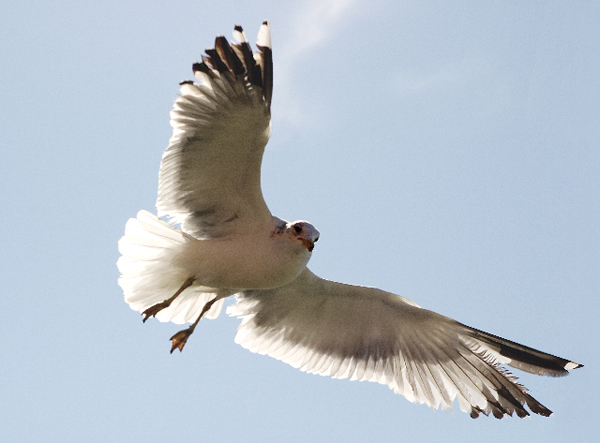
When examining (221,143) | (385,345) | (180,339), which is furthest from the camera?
(385,345)

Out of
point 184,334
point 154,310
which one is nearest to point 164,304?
point 154,310

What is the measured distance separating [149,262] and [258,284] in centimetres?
98

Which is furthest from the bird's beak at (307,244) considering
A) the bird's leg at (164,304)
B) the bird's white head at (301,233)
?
the bird's leg at (164,304)

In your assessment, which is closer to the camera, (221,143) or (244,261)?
(221,143)

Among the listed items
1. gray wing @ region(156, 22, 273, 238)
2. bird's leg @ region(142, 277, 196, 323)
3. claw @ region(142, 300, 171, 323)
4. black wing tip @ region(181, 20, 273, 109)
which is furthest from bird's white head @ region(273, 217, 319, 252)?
black wing tip @ region(181, 20, 273, 109)

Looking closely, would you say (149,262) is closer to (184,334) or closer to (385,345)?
(184,334)

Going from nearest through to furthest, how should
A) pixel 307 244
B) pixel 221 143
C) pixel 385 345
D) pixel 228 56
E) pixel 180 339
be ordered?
pixel 228 56 → pixel 221 143 → pixel 307 244 → pixel 180 339 → pixel 385 345

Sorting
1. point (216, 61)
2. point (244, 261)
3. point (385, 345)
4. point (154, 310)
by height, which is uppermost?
point (216, 61)

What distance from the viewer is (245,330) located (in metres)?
7.07

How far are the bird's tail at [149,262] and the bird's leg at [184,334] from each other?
0.12 metres

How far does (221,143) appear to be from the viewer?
5.78m

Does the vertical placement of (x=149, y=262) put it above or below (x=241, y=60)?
below

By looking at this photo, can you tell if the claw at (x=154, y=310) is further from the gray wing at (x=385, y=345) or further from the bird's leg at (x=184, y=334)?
the gray wing at (x=385, y=345)

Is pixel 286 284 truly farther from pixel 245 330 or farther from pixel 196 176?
pixel 196 176
